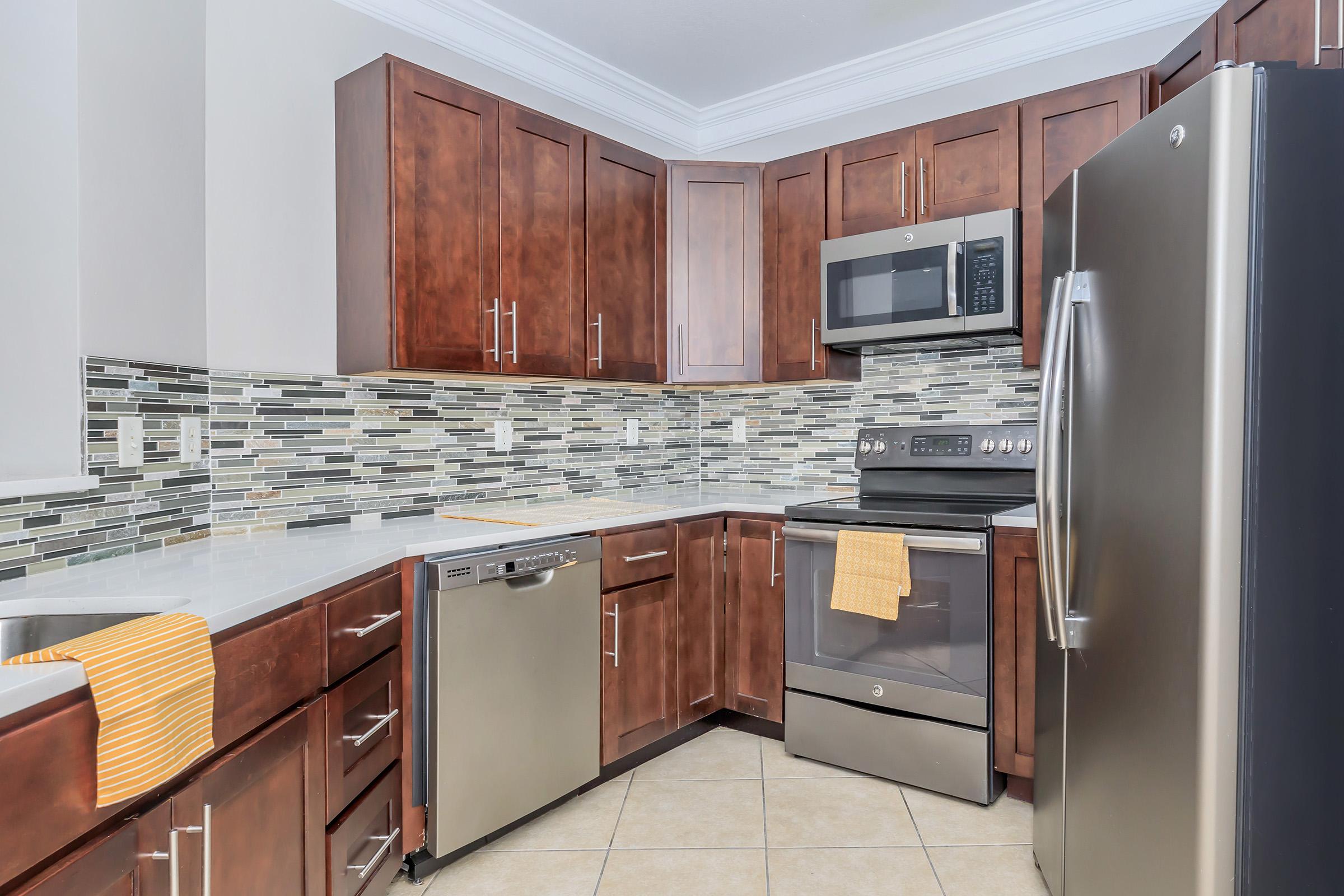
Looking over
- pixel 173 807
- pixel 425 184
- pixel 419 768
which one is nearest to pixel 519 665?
pixel 419 768

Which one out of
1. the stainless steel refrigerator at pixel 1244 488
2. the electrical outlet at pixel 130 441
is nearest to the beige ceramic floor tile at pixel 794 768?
the stainless steel refrigerator at pixel 1244 488

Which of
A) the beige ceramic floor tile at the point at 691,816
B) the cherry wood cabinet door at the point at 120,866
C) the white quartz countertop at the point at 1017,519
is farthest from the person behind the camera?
the white quartz countertop at the point at 1017,519

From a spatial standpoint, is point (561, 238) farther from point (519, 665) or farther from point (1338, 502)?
point (1338, 502)

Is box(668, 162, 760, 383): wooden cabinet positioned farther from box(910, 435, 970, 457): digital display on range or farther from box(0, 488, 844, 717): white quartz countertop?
box(0, 488, 844, 717): white quartz countertop

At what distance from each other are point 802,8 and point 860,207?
728 mm

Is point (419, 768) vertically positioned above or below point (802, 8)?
below

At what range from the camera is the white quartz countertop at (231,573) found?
1229 millimetres

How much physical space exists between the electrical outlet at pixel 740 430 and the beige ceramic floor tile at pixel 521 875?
202cm

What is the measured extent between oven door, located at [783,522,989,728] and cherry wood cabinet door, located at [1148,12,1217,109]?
1440mm

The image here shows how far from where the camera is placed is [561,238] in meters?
2.72

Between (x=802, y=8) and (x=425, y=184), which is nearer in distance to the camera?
(x=425, y=184)

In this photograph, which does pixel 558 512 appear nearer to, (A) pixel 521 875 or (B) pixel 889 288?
(A) pixel 521 875

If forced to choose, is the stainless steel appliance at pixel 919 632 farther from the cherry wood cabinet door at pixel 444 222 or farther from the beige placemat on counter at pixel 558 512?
the cherry wood cabinet door at pixel 444 222

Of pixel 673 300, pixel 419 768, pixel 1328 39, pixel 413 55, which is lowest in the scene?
pixel 419 768
